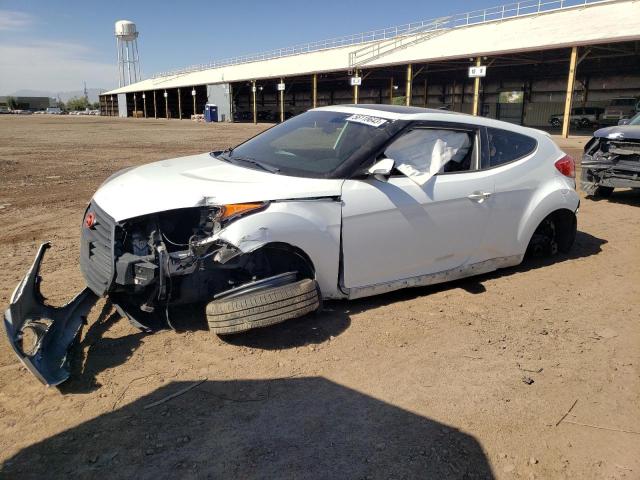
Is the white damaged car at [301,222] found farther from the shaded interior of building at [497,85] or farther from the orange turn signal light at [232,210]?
the shaded interior of building at [497,85]

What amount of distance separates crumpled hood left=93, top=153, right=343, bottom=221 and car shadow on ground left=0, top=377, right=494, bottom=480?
1.23 meters

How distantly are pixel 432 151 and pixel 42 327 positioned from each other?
3.25 metres

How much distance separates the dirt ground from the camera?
2479 millimetres

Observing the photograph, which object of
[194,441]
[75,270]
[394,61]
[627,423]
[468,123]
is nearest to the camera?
[194,441]

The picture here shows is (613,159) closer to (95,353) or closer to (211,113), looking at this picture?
(95,353)

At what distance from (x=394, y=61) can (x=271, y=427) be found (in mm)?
35756

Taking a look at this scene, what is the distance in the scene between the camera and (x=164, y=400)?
2.94 m

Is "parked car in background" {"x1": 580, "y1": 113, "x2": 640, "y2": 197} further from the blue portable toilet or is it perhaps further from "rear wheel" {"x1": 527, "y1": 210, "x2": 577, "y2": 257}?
the blue portable toilet

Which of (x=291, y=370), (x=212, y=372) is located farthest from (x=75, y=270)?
(x=291, y=370)

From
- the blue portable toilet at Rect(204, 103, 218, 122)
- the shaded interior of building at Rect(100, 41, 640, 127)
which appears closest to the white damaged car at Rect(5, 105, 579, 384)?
the shaded interior of building at Rect(100, 41, 640, 127)

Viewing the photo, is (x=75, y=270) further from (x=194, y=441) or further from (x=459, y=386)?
(x=459, y=386)

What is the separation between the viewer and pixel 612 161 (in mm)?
8648

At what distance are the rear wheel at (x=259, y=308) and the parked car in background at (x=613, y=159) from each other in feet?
23.9

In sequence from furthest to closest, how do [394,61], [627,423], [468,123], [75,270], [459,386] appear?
[394,61] < [75,270] < [468,123] < [459,386] < [627,423]
